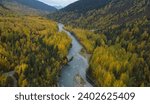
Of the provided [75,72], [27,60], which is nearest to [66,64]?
[75,72]

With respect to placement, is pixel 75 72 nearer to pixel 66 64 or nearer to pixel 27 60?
pixel 66 64

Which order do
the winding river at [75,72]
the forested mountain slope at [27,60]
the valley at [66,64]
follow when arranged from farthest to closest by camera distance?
the winding river at [75,72]
the valley at [66,64]
the forested mountain slope at [27,60]

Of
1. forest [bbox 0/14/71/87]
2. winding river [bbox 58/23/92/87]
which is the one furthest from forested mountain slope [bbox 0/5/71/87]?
winding river [bbox 58/23/92/87]

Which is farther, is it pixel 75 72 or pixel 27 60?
pixel 75 72

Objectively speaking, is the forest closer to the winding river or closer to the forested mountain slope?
the forested mountain slope

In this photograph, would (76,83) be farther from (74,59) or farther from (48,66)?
(74,59)

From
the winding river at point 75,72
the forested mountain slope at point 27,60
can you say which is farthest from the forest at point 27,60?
the winding river at point 75,72

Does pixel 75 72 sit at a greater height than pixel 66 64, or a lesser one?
lesser

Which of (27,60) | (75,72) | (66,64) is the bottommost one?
(75,72)

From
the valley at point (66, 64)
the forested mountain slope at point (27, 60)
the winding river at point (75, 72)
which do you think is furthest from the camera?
the winding river at point (75, 72)

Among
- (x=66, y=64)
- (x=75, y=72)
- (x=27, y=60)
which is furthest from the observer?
(x=66, y=64)

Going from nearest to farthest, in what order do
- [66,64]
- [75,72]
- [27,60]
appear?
[27,60] → [75,72] → [66,64]

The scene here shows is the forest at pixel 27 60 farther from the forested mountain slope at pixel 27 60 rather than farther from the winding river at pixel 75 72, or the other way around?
the winding river at pixel 75 72
